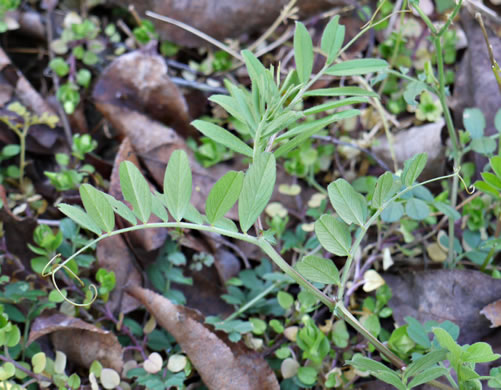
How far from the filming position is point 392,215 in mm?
1125

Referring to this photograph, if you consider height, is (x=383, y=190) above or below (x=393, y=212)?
above

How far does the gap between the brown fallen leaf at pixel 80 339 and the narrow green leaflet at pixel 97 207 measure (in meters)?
0.35

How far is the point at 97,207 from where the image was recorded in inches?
34.1

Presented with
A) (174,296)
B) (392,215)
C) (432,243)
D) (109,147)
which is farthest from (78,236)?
(432,243)

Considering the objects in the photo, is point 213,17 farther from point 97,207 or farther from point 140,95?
point 97,207

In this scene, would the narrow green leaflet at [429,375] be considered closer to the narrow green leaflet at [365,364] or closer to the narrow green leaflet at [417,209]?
the narrow green leaflet at [365,364]

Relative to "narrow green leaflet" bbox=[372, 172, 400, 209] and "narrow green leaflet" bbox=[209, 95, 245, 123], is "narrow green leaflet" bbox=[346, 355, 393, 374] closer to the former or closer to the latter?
"narrow green leaflet" bbox=[372, 172, 400, 209]

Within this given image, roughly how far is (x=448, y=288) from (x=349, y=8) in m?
0.90

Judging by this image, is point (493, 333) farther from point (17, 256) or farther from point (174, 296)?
point (17, 256)

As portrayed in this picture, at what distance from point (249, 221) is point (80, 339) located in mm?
554

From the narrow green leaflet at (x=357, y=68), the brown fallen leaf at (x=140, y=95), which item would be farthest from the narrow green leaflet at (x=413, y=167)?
the brown fallen leaf at (x=140, y=95)

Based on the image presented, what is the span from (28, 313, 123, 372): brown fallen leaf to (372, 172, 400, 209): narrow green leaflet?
24.3 inches

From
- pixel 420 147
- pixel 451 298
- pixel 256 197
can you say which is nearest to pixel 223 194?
pixel 256 197

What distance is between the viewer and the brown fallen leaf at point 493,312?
1.08m
